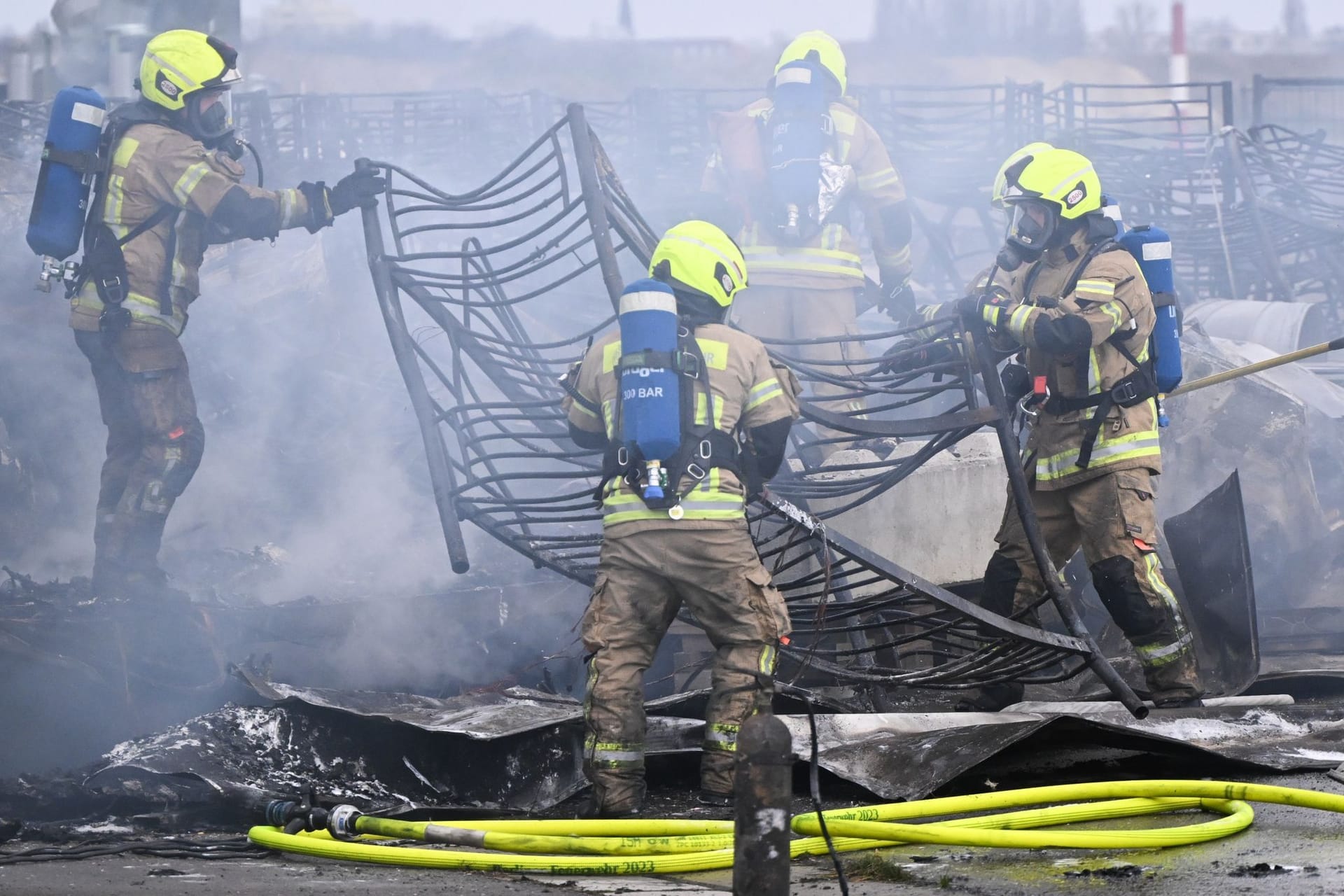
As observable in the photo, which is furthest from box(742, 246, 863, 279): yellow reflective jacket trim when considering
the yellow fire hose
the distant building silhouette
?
the distant building silhouette

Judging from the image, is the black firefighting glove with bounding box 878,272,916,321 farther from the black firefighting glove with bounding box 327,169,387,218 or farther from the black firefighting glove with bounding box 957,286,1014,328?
the black firefighting glove with bounding box 327,169,387,218

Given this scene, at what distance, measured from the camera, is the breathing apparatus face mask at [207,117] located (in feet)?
20.2

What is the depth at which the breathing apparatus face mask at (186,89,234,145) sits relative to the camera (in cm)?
615

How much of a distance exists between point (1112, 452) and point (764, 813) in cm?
318

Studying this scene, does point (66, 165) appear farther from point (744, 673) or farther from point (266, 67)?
point (266, 67)

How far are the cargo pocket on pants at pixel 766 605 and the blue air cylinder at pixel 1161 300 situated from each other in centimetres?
187

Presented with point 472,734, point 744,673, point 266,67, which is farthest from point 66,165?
point 266,67

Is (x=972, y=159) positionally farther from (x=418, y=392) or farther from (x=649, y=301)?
(x=649, y=301)


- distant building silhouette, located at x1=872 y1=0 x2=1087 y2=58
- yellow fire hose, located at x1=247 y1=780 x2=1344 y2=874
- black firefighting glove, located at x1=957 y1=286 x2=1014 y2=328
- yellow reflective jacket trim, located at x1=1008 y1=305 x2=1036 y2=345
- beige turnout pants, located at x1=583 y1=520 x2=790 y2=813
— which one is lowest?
yellow fire hose, located at x1=247 y1=780 x2=1344 y2=874

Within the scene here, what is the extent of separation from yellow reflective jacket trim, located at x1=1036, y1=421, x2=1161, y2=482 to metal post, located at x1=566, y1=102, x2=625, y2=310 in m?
1.75

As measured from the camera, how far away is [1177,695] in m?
5.27

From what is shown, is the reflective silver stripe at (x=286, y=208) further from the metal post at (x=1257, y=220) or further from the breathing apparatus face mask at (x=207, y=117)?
the metal post at (x=1257, y=220)

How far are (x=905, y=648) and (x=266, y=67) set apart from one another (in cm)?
2745

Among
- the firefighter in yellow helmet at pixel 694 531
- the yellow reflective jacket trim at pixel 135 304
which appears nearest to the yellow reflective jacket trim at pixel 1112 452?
the firefighter in yellow helmet at pixel 694 531
